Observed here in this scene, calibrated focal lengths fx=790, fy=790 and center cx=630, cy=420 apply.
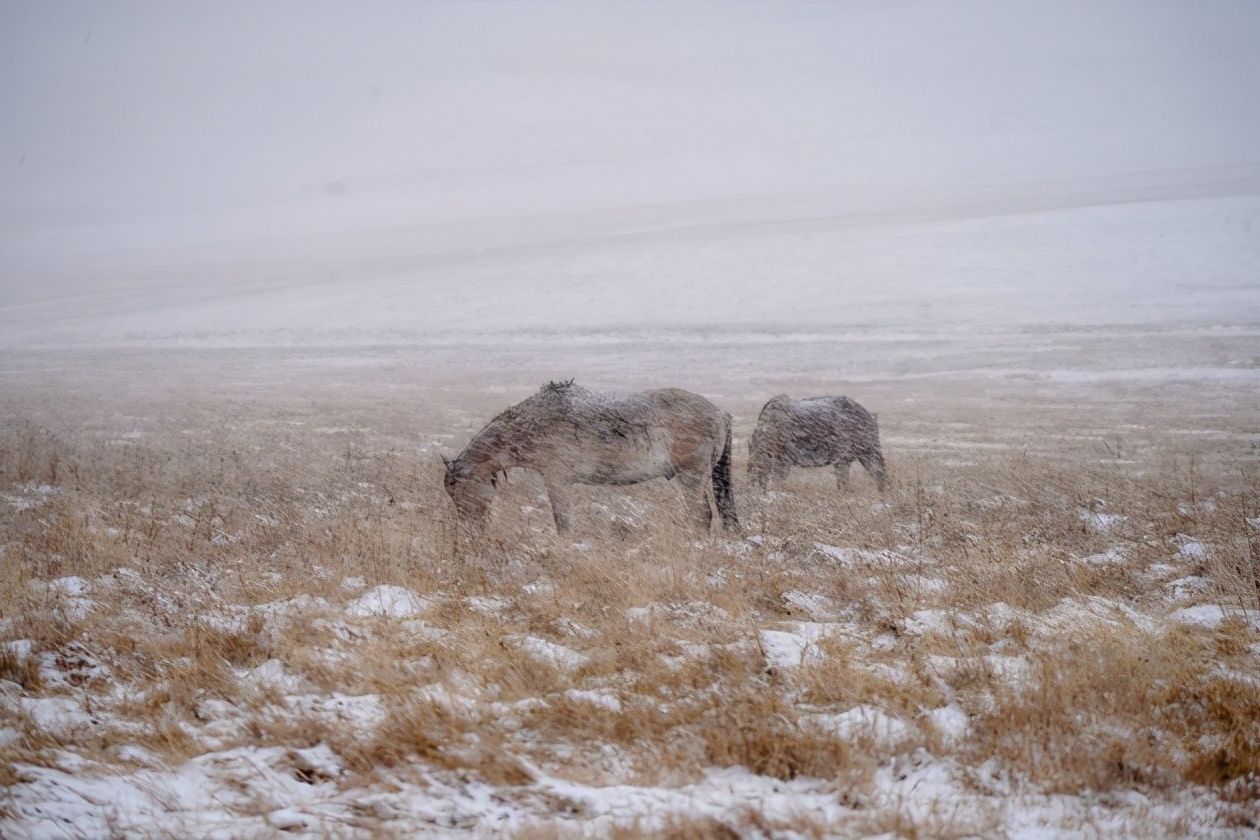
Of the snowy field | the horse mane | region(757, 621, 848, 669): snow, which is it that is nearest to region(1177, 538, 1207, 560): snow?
the snowy field

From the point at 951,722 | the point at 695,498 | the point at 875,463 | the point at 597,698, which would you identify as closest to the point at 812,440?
the point at 875,463

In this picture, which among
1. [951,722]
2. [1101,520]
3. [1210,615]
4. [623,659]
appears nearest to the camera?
[951,722]

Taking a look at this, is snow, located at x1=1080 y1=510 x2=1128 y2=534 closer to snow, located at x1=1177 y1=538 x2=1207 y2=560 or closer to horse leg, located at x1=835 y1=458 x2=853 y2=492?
snow, located at x1=1177 y1=538 x2=1207 y2=560

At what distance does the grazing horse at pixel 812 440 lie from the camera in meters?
14.0

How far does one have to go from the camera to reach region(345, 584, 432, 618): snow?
6102mm

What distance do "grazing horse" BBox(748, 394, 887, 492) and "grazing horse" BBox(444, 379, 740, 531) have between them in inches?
117

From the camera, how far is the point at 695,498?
10688mm

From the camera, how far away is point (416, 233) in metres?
104

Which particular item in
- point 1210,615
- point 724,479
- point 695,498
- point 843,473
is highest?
point 724,479

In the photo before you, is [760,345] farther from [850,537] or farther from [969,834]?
[969,834]

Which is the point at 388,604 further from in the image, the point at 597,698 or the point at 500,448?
the point at 500,448

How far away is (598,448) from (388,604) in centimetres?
421

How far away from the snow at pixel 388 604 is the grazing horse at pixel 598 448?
2.23 m

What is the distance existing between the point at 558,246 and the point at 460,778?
78.5m
